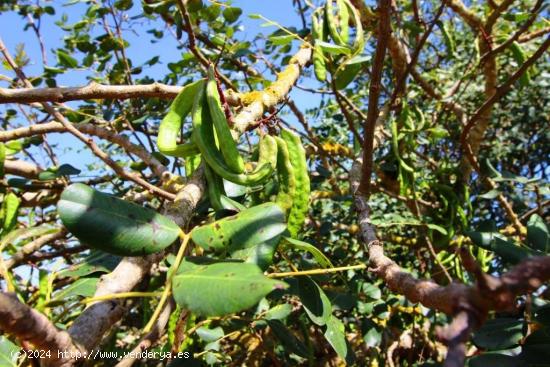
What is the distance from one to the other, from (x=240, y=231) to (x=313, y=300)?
30cm

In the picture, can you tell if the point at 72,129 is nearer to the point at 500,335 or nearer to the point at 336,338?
the point at 336,338

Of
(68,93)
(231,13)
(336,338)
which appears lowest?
(336,338)

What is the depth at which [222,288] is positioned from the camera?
495mm

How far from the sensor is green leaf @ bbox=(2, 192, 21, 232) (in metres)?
1.74

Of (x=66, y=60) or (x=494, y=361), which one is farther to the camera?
(x=66, y=60)

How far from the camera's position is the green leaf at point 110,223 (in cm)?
58

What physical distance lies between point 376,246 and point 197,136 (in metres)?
0.42

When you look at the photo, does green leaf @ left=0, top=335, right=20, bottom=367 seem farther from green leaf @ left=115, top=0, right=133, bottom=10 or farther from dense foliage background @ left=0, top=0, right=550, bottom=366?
green leaf @ left=115, top=0, right=133, bottom=10

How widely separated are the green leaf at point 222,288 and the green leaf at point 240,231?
0.08 m

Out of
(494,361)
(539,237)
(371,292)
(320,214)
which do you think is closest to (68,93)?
(494,361)

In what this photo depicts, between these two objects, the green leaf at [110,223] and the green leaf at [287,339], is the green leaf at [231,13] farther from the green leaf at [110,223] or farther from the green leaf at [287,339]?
the green leaf at [110,223]

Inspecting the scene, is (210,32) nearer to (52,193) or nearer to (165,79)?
(165,79)

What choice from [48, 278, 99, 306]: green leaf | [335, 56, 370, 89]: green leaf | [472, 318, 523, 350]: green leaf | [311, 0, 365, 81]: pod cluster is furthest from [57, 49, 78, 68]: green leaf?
[472, 318, 523, 350]: green leaf

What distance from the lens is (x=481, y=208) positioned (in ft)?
11.7
